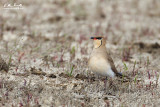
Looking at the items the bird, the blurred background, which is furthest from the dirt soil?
the bird

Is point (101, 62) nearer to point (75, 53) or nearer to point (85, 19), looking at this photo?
point (75, 53)

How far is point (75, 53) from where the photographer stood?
5883 mm

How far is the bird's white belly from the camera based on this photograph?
4.03m

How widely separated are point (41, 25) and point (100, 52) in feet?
14.2

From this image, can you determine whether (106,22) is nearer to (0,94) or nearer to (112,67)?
(112,67)

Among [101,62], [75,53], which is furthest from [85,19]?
Result: [101,62]

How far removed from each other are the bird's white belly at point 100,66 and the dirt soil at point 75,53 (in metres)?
0.18

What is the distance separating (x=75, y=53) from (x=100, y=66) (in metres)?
1.90

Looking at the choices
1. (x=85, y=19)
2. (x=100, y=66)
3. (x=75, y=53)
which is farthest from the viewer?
(x=85, y=19)

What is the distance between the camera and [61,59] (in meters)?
5.23

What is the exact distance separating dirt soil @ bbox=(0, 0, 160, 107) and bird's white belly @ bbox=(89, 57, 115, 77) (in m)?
0.18

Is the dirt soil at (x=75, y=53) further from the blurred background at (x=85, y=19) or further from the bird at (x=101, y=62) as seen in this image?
the bird at (x=101, y=62)

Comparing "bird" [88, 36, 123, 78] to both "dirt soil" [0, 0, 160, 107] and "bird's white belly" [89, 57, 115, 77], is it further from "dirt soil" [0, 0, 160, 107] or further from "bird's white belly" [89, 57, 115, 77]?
"dirt soil" [0, 0, 160, 107]

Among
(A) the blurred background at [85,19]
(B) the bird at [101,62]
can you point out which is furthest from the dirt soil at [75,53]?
(B) the bird at [101,62]
